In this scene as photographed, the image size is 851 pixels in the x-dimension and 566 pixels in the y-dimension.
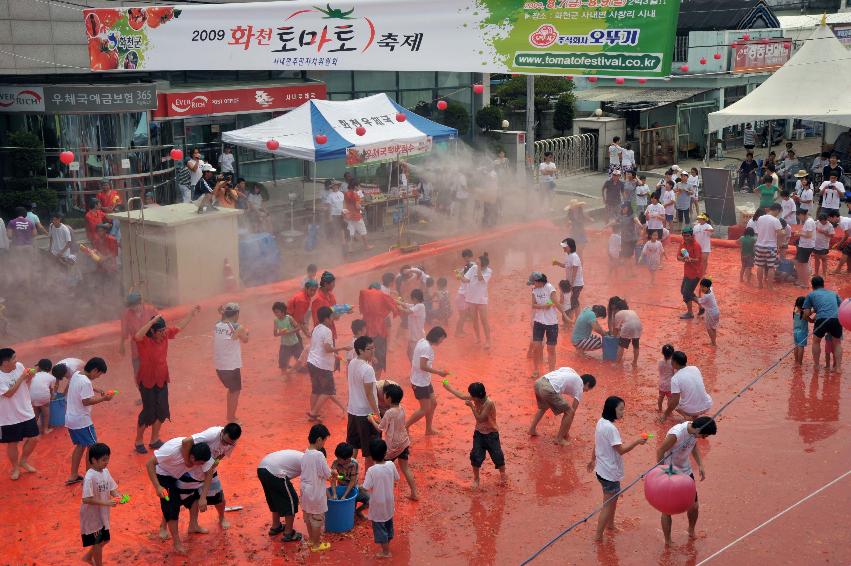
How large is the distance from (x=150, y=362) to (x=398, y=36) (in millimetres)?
10692

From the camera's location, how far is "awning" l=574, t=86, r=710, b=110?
3034cm

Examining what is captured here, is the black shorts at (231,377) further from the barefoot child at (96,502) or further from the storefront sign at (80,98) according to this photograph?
the storefront sign at (80,98)

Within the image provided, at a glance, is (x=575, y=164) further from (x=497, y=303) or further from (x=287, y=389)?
(x=287, y=389)

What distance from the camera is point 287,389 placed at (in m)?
12.1

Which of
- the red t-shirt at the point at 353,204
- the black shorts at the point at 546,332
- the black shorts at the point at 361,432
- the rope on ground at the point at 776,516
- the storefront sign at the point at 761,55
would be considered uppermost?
the storefront sign at the point at 761,55

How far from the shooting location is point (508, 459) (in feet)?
33.4

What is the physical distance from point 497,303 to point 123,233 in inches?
243

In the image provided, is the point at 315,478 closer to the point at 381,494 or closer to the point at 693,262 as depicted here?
the point at 381,494

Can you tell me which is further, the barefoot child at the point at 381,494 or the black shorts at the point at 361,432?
the black shorts at the point at 361,432

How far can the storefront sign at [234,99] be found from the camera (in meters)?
20.6

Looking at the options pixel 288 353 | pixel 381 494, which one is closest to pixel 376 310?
pixel 288 353

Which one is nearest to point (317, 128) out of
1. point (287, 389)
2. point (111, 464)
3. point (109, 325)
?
point (109, 325)

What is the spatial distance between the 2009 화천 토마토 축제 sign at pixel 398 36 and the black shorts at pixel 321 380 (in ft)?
29.5

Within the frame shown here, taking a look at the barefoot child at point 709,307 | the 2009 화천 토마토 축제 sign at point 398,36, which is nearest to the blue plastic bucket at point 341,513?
the barefoot child at point 709,307
